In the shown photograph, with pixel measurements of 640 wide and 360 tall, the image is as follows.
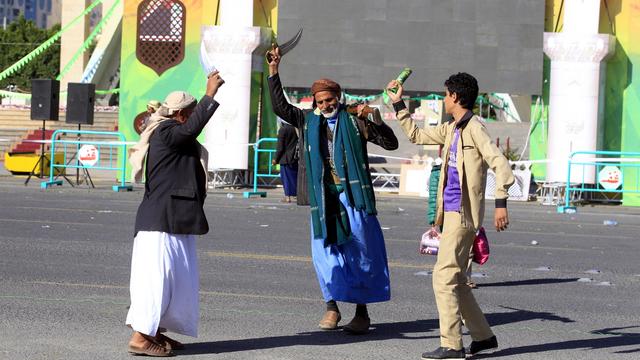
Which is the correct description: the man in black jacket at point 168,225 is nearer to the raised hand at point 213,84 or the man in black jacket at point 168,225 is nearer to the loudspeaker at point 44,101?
the raised hand at point 213,84

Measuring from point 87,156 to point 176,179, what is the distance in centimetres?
1958

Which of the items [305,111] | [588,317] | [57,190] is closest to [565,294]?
[588,317]

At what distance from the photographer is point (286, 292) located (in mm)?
11336

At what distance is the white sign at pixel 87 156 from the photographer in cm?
2741

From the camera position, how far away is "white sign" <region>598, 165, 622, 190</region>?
2672 cm

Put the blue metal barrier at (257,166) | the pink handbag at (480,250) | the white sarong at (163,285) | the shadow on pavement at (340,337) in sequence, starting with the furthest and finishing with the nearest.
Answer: the blue metal barrier at (257,166)
the pink handbag at (480,250)
the shadow on pavement at (340,337)
the white sarong at (163,285)

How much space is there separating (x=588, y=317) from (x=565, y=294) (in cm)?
145

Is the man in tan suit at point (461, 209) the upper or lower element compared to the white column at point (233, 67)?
lower

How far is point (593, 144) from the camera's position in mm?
27406

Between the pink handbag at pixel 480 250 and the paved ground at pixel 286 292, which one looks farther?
the pink handbag at pixel 480 250

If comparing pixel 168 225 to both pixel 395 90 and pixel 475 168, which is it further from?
pixel 475 168

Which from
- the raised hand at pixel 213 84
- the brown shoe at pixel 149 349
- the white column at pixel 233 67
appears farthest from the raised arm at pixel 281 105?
the white column at pixel 233 67

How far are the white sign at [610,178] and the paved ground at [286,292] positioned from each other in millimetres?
6695

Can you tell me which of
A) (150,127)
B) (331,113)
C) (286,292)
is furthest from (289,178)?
(150,127)
